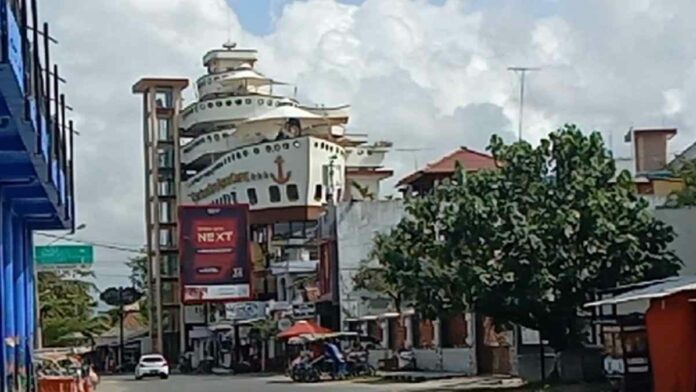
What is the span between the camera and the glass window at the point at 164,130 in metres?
111

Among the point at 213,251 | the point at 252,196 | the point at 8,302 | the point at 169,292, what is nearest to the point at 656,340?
the point at 8,302

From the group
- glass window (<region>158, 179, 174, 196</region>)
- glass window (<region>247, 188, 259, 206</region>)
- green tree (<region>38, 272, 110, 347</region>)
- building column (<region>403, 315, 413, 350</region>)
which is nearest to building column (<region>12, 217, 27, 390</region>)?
building column (<region>403, 315, 413, 350</region>)

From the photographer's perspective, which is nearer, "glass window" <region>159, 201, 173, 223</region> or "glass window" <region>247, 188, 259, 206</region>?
"glass window" <region>247, 188, 259, 206</region>

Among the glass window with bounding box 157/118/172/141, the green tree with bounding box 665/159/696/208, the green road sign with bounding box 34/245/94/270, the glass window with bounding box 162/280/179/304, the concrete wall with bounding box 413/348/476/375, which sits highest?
the glass window with bounding box 157/118/172/141

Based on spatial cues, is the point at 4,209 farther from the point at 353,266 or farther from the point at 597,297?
the point at 353,266

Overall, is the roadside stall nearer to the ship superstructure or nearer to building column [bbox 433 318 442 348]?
building column [bbox 433 318 442 348]

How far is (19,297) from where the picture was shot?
3078 cm

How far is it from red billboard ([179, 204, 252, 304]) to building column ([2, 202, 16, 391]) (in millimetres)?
49209

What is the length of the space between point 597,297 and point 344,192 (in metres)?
61.7

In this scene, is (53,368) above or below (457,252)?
below

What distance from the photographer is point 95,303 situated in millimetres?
98438

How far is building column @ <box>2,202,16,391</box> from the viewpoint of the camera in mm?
24656

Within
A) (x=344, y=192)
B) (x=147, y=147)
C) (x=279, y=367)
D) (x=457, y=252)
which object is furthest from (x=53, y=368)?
(x=147, y=147)

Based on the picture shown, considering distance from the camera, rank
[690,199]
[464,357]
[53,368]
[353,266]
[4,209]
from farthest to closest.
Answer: [353,266]
[464,357]
[690,199]
[53,368]
[4,209]
